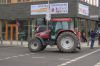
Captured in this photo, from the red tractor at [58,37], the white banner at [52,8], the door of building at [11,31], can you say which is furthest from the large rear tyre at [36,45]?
the door of building at [11,31]

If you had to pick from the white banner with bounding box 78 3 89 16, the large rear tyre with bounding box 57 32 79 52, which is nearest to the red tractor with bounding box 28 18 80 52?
the large rear tyre with bounding box 57 32 79 52

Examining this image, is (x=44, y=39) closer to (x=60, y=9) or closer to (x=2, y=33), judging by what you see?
(x=60, y=9)

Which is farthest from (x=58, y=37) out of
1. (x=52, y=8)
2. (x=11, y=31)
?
(x=11, y=31)

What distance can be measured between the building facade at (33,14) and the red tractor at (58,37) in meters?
14.2

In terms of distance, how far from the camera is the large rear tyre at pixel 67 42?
2472 cm

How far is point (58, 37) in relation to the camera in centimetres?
2500

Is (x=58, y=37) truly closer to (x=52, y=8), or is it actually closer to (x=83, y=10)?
(x=52, y=8)

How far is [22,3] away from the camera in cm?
4397

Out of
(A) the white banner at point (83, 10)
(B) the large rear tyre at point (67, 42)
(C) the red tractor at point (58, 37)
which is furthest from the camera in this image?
(A) the white banner at point (83, 10)

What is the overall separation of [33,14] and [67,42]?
19.0 metres

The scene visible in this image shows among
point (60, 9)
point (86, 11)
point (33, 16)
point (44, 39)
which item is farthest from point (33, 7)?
point (44, 39)

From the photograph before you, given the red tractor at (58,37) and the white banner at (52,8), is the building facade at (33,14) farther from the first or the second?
the red tractor at (58,37)

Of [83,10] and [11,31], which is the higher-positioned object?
[83,10]

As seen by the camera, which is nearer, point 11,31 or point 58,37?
point 58,37
